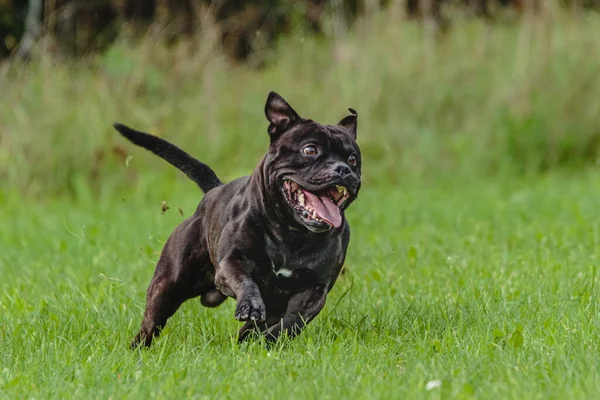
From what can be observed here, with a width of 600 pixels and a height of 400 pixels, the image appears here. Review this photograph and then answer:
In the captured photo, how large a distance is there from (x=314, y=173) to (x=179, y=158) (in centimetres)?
128

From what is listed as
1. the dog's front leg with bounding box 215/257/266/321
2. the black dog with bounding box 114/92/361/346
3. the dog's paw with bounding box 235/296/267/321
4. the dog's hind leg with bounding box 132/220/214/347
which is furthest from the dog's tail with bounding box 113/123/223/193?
the dog's paw with bounding box 235/296/267/321

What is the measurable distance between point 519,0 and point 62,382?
13.8 meters

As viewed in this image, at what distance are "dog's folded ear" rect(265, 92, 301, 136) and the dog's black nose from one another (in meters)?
0.45

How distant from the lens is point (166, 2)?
17.6m

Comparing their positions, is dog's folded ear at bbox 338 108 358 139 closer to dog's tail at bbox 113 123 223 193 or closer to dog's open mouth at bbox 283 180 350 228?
dog's open mouth at bbox 283 180 350 228

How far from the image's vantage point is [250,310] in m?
4.48

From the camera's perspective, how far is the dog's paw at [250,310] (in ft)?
14.7

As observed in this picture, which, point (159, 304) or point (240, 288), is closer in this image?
point (240, 288)

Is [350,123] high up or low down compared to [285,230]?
up

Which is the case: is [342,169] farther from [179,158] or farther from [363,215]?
[363,215]

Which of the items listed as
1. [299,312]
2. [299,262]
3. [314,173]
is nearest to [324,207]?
[314,173]

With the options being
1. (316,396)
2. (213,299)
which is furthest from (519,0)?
(316,396)

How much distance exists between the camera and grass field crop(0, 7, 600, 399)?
440 centimetres

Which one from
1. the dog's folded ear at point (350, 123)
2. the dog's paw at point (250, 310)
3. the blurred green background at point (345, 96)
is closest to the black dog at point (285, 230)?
the dog's paw at point (250, 310)
